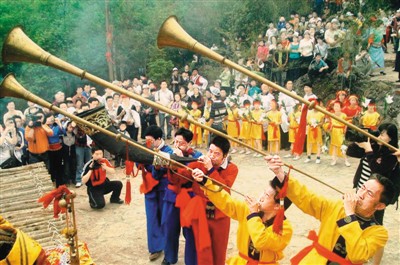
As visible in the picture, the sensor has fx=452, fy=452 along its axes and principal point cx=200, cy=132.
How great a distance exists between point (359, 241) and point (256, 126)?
347 inches

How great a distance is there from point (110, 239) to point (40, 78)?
1245cm

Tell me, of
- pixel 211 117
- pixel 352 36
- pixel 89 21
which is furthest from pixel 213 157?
pixel 89 21

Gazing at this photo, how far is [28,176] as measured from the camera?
7621 millimetres

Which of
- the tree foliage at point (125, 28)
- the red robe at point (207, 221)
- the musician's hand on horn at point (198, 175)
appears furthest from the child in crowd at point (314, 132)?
the tree foliage at point (125, 28)

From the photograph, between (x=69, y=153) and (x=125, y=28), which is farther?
(x=125, y=28)

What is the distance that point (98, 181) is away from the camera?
351 inches

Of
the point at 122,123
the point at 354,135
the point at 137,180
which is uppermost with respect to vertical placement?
the point at 354,135

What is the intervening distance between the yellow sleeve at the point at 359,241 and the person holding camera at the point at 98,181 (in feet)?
18.5

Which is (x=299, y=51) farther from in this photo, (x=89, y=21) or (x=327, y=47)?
(x=89, y=21)

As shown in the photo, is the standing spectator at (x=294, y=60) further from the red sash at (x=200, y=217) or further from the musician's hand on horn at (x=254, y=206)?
the musician's hand on horn at (x=254, y=206)

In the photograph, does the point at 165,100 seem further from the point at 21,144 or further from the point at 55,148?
the point at 21,144

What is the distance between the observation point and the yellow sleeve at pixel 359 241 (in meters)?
3.92

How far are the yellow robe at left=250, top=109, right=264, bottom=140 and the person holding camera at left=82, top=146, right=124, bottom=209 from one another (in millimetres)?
4821

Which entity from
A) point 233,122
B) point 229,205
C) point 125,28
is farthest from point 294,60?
point 229,205
